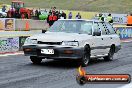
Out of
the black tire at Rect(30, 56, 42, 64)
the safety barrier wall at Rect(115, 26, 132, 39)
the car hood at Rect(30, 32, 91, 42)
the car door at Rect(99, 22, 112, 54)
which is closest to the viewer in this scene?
the car hood at Rect(30, 32, 91, 42)

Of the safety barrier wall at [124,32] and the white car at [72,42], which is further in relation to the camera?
the safety barrier wall at [124,32]

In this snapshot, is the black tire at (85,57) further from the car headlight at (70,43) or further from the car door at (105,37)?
the car door at (105,37)

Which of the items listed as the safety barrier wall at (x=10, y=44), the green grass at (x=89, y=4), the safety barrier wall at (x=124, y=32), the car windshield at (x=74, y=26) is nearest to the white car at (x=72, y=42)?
the car windshield at (x=74, y=26)

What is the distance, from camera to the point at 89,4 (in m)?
77.1

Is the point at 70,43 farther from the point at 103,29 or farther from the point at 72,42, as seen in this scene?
the point at 103,29

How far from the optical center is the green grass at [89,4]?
71125 millimetres

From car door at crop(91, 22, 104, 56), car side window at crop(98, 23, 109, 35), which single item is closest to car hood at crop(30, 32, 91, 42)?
car door at crop(91, 22, 104, 56)

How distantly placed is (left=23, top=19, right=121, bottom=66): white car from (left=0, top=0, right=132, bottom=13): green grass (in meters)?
56.4

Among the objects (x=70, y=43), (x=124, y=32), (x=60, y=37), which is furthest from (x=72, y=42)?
(x=124, y=32)

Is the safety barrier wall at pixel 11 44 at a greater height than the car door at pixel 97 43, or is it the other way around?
the car door at pixel 97 43

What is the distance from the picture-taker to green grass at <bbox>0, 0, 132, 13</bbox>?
71.1 metres

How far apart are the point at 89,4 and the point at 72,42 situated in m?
66.7

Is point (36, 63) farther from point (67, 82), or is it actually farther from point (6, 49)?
point (6, 49)

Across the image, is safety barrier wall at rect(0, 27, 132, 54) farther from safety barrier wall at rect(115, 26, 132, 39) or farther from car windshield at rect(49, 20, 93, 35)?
safety barrier wall at rect(115, 26, 132, 39)
